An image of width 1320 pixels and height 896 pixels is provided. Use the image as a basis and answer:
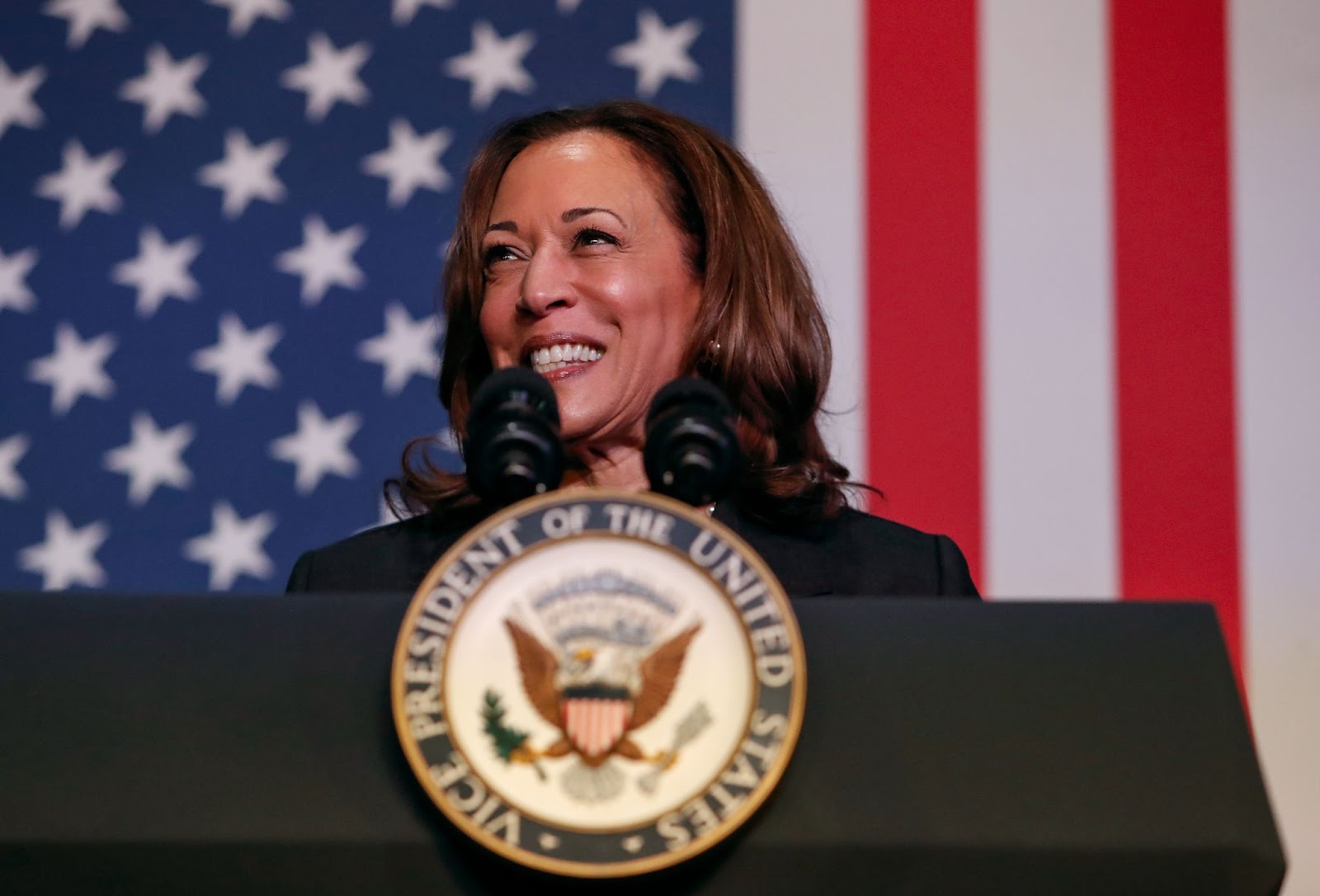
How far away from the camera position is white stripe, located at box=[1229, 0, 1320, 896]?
232 centimetres

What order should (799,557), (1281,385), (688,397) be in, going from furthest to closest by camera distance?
(1281,385), (799,557), (688,397)

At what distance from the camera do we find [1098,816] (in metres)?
0.80

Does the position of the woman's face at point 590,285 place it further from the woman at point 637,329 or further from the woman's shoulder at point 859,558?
the woman's shoulder at point 859,558

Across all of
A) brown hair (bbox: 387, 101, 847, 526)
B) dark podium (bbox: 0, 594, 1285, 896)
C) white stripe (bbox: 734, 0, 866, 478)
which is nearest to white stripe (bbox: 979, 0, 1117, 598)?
white stripe (bbox: 734, 0, 866, 478)

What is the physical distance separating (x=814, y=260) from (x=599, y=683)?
1.89 meters

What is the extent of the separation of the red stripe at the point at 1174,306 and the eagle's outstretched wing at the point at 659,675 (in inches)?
70.8

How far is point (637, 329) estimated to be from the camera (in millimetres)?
1729

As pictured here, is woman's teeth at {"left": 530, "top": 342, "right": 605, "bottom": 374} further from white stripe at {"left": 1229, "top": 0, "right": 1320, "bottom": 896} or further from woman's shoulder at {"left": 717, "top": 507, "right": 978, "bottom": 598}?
white stripe at {"left": 1229, "top": 0, "right": 1320, "bottom": 896}

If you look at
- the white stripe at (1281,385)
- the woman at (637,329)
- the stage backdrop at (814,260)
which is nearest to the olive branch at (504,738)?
the woman at (637,329)

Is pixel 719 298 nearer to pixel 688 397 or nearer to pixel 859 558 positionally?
pixel 859 558

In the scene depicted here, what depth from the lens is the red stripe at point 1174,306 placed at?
2.42 m

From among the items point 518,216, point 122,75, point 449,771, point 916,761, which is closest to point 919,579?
point 518,216

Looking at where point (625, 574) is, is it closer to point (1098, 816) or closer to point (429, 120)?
point (1098, 816)

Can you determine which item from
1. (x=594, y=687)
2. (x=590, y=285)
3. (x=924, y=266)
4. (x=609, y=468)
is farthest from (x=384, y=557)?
(x=924, y=266)
